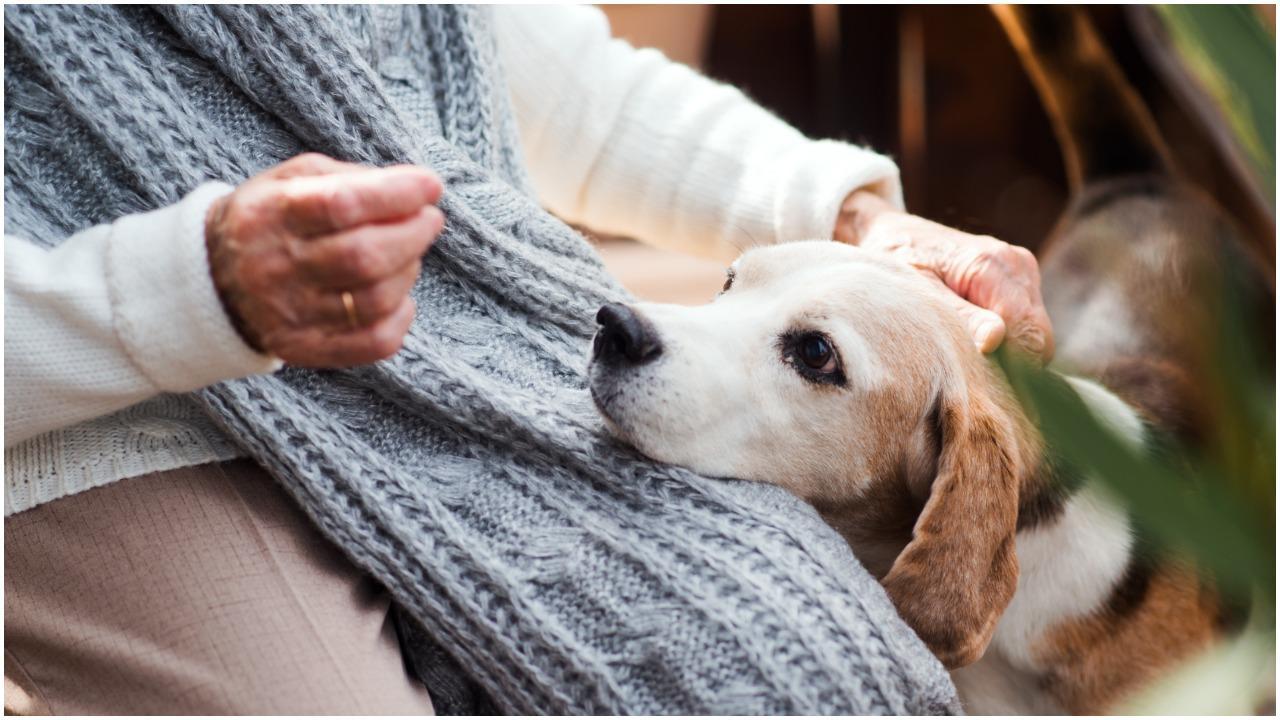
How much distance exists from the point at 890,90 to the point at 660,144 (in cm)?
146

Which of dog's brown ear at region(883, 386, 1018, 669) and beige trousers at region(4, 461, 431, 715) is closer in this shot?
beige trousers at region(4, 461, 431, 715)

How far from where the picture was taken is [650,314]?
0.85 metres

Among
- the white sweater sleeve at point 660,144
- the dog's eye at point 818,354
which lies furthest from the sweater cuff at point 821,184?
the dog's eye at point 818,354

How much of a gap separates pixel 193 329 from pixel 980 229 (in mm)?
868

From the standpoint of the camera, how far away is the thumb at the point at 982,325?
94 cm

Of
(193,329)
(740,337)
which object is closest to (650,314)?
(740,337)

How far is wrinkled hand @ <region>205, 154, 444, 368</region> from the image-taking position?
1.88ft

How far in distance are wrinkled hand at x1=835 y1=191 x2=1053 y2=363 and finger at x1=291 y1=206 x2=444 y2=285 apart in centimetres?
58

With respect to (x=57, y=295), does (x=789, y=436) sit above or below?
below

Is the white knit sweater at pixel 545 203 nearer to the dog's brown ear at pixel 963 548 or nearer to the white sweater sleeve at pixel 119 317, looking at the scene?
the white sweater sleeve at pixel 119 317

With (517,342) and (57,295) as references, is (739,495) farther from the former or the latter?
(57,295)

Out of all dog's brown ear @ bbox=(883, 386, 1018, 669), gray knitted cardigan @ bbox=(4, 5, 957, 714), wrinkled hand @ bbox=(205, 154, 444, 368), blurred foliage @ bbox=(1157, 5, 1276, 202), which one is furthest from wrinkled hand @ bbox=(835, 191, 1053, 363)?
blurred foliage @ bbox=(1157, 5, 1276, 202)

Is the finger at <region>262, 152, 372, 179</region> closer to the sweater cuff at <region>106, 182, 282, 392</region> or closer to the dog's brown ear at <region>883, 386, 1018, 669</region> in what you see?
the sweater cuff at <region>106, 182, 282, 392</region>

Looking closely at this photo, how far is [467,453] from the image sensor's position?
79 centimetres
